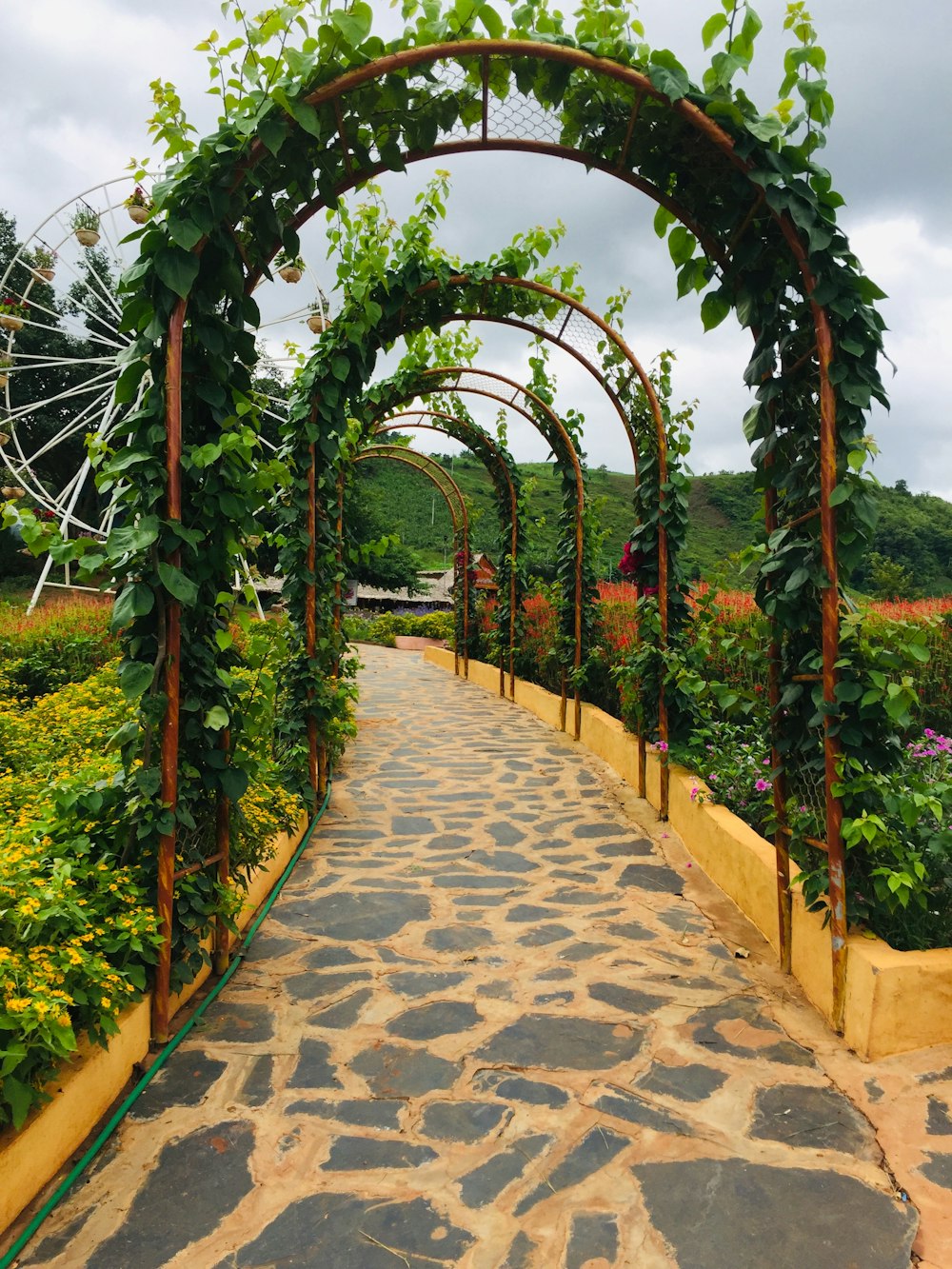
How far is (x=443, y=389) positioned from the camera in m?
7.72

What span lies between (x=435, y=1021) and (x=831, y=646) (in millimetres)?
1839

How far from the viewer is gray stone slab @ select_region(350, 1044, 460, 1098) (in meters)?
2.44

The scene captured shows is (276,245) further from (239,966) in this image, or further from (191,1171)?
(191,1171)

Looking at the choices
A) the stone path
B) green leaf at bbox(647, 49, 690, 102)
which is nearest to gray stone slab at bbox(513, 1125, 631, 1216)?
the stone path

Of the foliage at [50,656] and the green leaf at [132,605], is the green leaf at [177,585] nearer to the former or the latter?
the green leaf at [132,605]

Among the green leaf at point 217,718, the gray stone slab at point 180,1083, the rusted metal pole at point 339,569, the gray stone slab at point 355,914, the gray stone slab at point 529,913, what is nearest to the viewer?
the gray stone slab at point 180,1083

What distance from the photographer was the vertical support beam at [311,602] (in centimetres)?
500

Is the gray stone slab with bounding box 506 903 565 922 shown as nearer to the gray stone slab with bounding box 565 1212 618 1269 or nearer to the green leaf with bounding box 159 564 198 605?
the gray stone slab with bounding box 565 1212 618 1269

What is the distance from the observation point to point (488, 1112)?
2318 millimetres

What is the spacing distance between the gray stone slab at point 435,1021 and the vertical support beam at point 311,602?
2.34 metres

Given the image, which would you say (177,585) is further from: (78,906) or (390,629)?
(390,629)

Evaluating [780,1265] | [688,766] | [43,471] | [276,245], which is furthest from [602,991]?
[43,471]

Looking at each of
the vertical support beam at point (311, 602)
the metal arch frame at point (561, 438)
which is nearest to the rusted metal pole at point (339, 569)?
the vertical support beam at point (311, 602)

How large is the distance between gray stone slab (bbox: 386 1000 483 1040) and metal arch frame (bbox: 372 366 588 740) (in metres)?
4.79
